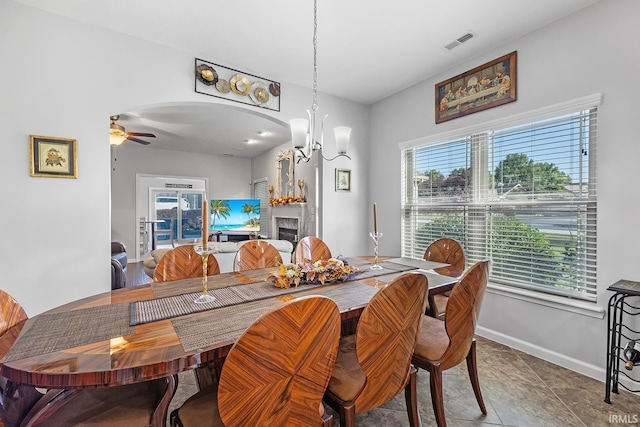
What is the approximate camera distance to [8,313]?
3.86ft

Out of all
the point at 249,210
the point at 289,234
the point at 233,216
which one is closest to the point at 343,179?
the point at 289,234

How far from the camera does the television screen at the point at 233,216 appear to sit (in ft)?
23.5

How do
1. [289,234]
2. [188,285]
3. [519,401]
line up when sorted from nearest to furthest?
[188,285]
[519,401]
[289,234]

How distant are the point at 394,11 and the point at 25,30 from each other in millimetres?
2845

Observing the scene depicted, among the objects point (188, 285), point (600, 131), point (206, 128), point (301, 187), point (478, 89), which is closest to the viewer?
point (188, 285)

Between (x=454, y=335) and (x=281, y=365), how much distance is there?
104 cm

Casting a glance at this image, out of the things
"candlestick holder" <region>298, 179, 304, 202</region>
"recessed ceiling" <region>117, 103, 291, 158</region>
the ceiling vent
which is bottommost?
"candlestick holder" <region>298, 179, 304, 202</region>

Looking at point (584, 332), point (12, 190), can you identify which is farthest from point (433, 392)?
point (12, 190)

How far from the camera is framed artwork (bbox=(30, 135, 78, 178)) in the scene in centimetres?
217

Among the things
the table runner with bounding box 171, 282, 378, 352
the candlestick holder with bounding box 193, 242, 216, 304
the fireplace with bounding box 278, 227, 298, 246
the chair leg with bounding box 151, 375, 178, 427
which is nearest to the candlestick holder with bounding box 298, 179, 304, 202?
the fireplace with bounding box 278, 227, 298, 246

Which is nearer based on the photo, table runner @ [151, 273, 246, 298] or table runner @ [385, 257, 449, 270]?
table runner @ [151, 273, 246, 298]

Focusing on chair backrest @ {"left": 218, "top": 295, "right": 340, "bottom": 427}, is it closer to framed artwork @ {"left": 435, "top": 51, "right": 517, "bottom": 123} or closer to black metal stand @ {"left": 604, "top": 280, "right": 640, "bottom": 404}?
black metal stand @ {"left": 604, "top": 280, "right": 640, "bottom": 404}

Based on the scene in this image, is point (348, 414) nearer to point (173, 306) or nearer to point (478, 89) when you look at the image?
point (173, 306)

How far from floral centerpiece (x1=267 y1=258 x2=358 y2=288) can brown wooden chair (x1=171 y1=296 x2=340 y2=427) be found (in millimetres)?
751
